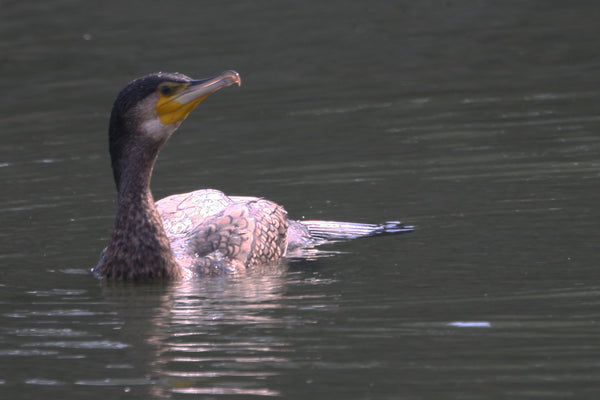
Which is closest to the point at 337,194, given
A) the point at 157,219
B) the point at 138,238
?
the point at 157,219

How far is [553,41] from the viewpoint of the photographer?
49.9 ft

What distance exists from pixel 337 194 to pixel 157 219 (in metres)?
2.48

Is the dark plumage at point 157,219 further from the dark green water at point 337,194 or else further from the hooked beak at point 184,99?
the dark green water at point 337,194

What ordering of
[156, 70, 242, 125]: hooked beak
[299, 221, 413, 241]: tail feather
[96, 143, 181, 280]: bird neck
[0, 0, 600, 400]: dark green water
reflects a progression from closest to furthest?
[0, 0, 600, 400]: dark green water < [156, 70, 242, 125]: hooked beak < [96, 143, 181, 280]: bird neck < [299, 221, 413, 241]: tail feather

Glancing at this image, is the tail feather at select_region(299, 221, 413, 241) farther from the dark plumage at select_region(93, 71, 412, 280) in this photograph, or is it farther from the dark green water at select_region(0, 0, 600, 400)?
the dark plumage at select_region(93, 71, 412, 280)

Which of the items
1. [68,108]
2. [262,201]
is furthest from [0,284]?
[68,108]

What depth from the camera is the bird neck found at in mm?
7242

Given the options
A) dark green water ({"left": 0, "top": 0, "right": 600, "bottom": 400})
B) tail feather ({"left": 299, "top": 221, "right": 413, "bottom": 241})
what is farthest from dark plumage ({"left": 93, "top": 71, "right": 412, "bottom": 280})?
tail feather ({"left": 299, "top": 221, "right": 413, "bottom": 241})

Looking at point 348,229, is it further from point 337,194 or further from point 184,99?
point 184,99

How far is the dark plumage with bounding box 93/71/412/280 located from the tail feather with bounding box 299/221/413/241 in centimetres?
55

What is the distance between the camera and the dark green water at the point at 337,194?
543 cm

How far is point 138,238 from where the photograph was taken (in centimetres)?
723

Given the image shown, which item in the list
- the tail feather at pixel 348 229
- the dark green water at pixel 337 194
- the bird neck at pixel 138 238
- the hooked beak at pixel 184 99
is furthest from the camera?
the tail feather at pixel 348 229

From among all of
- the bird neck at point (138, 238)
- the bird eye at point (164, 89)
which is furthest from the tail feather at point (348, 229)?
the bird eye at point (164, 89)
